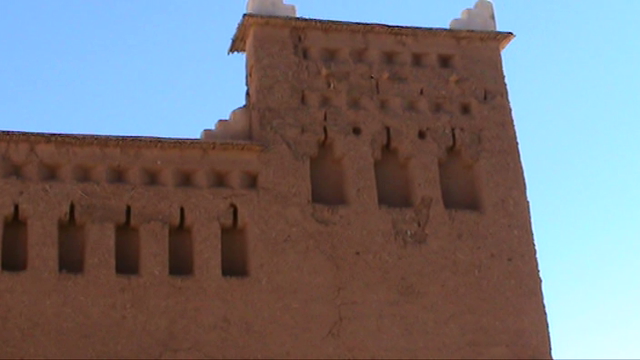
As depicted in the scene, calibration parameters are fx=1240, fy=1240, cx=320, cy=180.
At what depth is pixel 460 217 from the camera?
1112 centimetres

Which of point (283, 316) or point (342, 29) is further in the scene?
point (342, 29)

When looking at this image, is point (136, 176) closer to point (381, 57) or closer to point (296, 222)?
point (296, 222)

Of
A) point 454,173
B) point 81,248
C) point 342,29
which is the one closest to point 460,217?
point 454,173

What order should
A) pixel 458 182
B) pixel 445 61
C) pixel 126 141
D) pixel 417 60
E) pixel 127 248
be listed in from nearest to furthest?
1. pixel 127 248
2. pixel 126 141
3. pixel 458 182
4. pixel 417 60
5. pixel 445 61

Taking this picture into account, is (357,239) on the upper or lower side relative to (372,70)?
lower

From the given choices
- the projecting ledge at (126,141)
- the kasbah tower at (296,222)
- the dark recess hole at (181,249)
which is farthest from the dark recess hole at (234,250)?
the projecting ledge at (126,141)

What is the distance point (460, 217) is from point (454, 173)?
574 millimetres

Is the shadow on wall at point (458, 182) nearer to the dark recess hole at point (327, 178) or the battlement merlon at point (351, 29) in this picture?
the dark recess hole at point (327, 178)

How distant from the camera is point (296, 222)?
1071cm

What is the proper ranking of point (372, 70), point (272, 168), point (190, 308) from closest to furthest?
point (190, 308)
point (272, 168)
point (372, 70)

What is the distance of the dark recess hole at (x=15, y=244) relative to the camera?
33.3 feet

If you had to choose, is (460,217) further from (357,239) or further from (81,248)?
(81,248)

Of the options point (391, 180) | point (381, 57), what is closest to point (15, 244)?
point (391, 180)

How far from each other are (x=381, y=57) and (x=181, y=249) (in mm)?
2817
